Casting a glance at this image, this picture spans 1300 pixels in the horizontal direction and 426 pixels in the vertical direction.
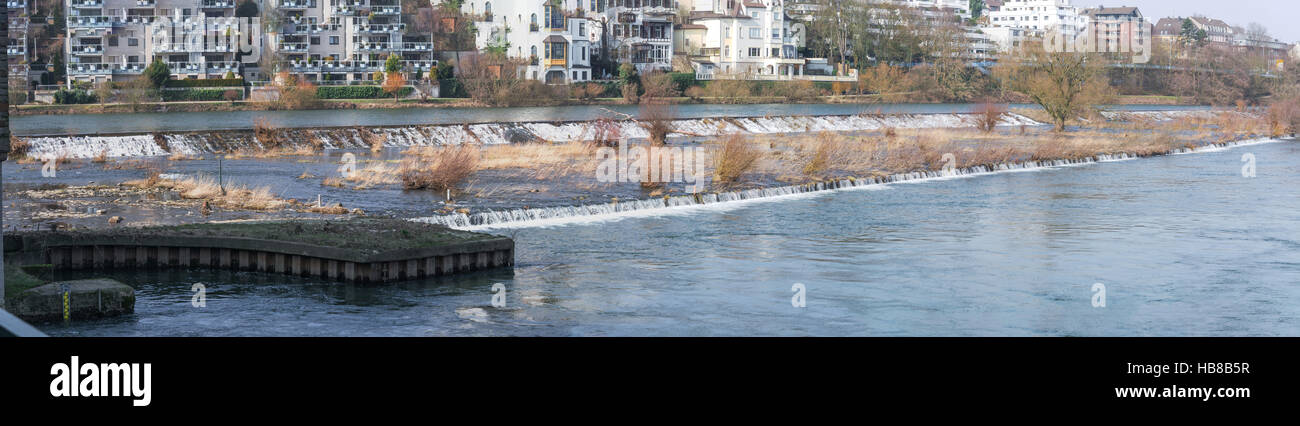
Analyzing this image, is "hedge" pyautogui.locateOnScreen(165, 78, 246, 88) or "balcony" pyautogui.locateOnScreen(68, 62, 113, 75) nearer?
"hedge" pyautogui.locateOnScreen(165, 78, 246, 88)

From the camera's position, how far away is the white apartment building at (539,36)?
4333 inches

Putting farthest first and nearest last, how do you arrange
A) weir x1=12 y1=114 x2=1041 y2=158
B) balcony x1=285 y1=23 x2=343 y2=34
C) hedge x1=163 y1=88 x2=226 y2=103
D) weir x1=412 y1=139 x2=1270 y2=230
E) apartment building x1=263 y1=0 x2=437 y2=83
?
balcony x1=285 y1=23 x2=343 y2=34 → apartment building x1=263 y1=0 x2=437 y2=83 → hedge x1=163 y1=88 x2=226 y2=103 → weir x1=12 y1=114 x2=1041 y2=158 → weir x1=412 y1=139 x2=1270 y2=230

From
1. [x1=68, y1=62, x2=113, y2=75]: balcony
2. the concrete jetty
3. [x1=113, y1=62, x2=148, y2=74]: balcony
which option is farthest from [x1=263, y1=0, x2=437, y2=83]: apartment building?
the concrete jetty

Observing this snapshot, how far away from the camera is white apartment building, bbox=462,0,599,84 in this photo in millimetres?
110062

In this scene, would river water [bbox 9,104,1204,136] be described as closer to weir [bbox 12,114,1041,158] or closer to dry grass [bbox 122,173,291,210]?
weir [bbox 12,114,1041,158]

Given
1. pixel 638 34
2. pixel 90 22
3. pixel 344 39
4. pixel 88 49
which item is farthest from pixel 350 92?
pixel 638 34

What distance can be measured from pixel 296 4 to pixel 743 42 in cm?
4399

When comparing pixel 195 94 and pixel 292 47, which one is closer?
pixel 195 94

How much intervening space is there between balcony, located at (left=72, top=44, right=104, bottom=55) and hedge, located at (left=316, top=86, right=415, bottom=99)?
17.2 metres

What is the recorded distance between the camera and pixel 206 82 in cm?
9481

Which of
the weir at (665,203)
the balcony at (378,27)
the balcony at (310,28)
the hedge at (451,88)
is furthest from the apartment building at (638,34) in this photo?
the weir at (665,203)

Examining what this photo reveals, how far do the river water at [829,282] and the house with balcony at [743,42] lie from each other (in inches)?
3830

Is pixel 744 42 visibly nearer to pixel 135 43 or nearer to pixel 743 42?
pixel 743 42
